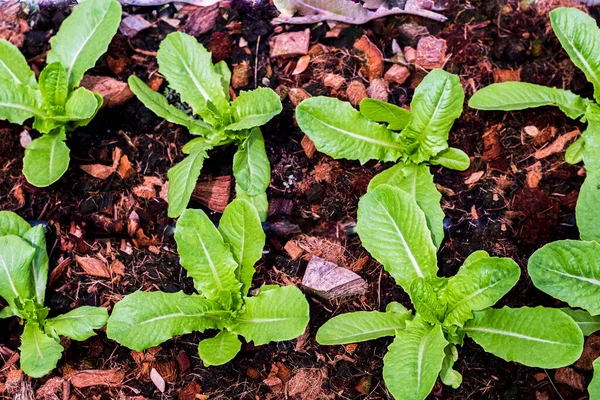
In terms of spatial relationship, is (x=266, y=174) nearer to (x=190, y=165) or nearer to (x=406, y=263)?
(x=190, y=165)

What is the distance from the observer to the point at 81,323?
7.07 feet

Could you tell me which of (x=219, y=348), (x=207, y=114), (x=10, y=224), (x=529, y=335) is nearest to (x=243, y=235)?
(x=219, y=348)

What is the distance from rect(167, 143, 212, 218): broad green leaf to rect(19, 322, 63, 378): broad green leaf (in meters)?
0.59

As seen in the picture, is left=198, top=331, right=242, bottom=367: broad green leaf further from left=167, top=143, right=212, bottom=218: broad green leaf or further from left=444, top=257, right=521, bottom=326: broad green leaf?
left=444, top=257, right=521, bottom=326: broad green leaf

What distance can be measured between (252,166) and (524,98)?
1008 millimetres

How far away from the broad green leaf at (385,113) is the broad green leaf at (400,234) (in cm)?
31

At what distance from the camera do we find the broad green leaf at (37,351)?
6.84 feet

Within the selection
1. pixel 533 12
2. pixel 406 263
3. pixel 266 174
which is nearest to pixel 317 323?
pixel 406 263

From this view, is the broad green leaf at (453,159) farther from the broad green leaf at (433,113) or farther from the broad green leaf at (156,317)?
the broad green leaf at (156,317)

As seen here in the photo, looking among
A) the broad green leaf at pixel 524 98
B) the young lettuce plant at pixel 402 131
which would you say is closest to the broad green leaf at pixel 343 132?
the young lettuce plant at pixel 402 131

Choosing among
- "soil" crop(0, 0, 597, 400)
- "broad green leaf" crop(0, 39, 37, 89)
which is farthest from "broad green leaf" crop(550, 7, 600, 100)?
"broad green leaf" crop(0, 39, 37, 89)

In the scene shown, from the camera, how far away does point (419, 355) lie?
1.96m

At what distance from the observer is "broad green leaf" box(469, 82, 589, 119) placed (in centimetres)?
228

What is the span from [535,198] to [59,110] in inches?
70.7
